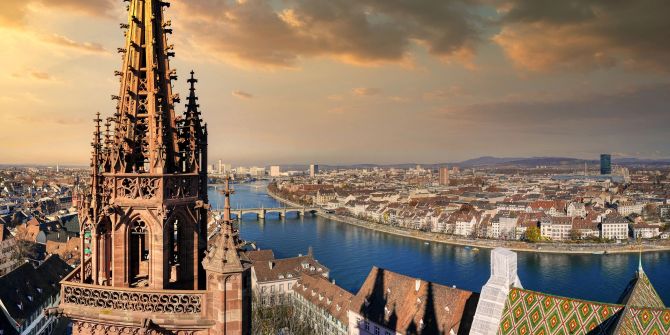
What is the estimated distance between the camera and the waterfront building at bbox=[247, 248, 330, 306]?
43.2 meters

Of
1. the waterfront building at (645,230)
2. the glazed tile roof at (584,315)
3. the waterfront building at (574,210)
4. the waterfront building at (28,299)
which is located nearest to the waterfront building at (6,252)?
the waterfront building at (28,299)

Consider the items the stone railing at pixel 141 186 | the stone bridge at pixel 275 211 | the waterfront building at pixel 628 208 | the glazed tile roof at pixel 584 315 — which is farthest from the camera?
the waterfront building at pixel 628 208

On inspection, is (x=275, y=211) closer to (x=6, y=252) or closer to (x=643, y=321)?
(x=6, y=252)

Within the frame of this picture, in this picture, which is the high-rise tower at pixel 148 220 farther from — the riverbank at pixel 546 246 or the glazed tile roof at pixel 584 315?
the riverbank at pixel 546 246

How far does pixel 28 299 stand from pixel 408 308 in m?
24.2

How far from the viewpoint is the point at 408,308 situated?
27.1m

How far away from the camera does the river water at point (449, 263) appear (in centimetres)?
5659

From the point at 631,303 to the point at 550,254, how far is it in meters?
66.9

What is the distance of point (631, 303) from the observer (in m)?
17.1

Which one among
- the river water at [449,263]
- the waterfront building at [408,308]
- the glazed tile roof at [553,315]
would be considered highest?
the glazed tile roof at [553,315]

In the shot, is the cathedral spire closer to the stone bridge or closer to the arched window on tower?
the arched window on tower

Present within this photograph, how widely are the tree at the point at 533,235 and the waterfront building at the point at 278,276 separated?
52.2m

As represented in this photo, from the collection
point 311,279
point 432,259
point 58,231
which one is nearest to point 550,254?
point 432,259

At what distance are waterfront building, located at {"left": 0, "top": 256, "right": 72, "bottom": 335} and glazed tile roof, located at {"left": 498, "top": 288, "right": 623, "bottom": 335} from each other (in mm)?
25588
